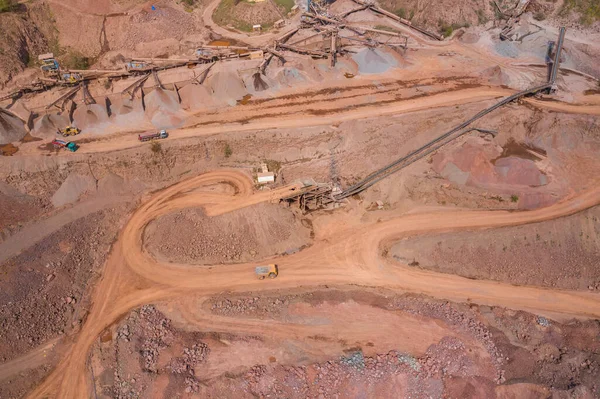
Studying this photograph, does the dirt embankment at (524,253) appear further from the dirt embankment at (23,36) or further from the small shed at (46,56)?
the dirt embankment at (23,36)

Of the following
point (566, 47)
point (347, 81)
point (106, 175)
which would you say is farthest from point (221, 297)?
point (566, 47)

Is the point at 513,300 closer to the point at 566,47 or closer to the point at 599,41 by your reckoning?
the point at 566,47

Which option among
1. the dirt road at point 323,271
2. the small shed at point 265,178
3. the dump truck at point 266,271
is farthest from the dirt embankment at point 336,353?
the small shed at point 265,178

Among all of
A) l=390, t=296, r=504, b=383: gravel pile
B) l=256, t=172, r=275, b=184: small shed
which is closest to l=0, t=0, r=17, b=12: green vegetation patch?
l=256, t=172, r=275, b=184: small shed

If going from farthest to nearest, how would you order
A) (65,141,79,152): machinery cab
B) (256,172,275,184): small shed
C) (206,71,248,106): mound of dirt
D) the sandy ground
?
(206,71,248,106): mound of dirt < (256,172,275,184): small shed < (65,141,79,152): machinery cab < the sandy ground

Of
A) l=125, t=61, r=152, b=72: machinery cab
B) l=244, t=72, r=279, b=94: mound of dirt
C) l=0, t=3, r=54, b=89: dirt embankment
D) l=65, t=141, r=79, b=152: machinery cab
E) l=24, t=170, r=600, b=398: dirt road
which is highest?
l=0, t=3, r=54, b=89: dirt embankment

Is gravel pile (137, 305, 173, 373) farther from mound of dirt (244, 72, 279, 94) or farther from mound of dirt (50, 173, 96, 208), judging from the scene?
mound of dirt (244, 72, 279, 94)

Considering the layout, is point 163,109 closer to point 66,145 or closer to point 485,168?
point 66,145
